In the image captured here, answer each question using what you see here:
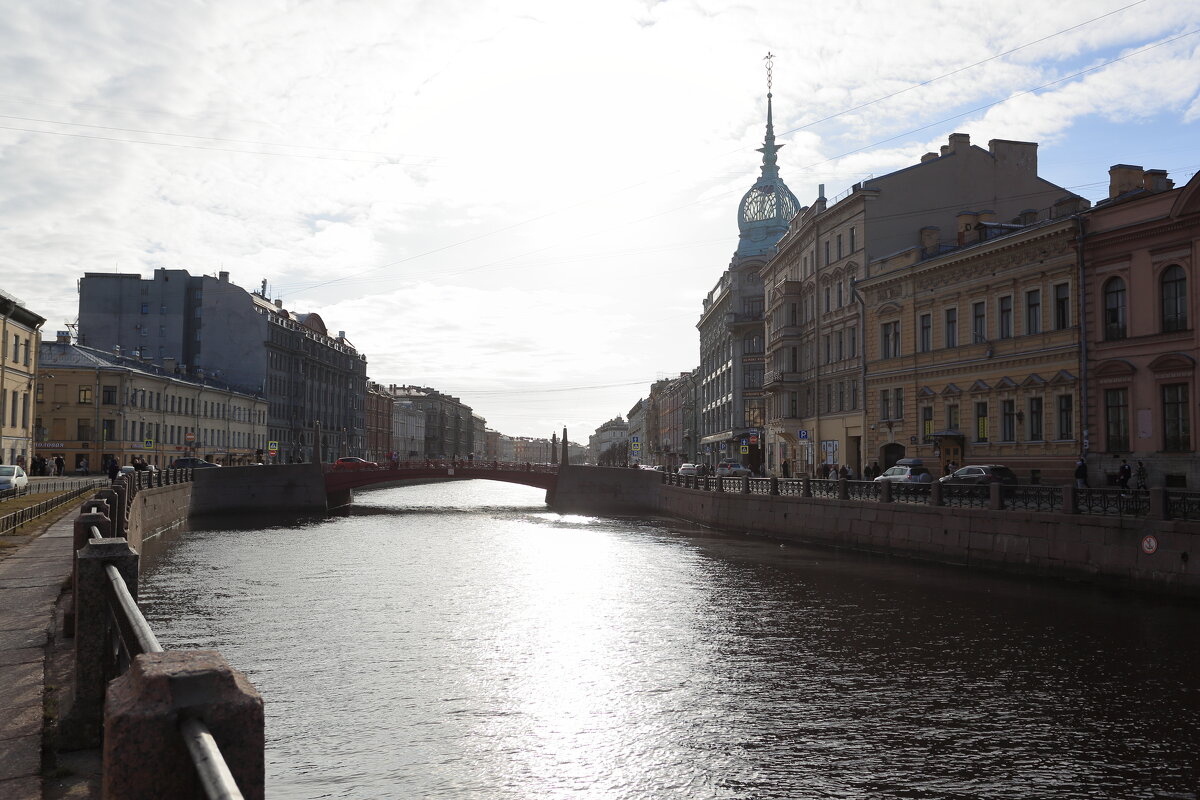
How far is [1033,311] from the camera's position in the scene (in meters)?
39.2

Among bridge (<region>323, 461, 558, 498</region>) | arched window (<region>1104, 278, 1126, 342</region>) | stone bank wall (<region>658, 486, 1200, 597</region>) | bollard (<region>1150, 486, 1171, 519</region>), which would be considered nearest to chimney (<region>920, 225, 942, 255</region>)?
arched window (<region>1104, 278, 1126, 342</region>)

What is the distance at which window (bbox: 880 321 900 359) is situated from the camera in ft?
160

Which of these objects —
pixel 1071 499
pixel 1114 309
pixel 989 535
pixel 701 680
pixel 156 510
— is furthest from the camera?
→ pixel 156 510

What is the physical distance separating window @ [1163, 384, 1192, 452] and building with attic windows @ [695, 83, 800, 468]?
1641 inches

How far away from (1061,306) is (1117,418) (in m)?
5.01

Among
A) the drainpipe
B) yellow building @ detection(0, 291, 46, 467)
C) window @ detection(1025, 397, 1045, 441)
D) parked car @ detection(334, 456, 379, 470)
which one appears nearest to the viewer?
the drainpipe

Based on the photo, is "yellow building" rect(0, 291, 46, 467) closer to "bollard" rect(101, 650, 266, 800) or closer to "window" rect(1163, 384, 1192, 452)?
"window" rect(1163, 384, 1192, 452)

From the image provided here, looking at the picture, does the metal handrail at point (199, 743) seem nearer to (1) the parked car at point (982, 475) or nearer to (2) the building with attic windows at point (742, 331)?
(1) the parked car at point (982, 475)

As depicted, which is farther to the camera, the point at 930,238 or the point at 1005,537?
the point at 930,238

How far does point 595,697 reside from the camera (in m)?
14.6

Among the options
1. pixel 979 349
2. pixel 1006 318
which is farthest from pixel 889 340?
pixel 1006 318

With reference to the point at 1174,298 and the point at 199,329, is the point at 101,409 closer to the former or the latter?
the point at 199,329

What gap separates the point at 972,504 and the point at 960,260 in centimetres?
1687

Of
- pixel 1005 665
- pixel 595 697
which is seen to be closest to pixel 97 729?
pixel 595 697
